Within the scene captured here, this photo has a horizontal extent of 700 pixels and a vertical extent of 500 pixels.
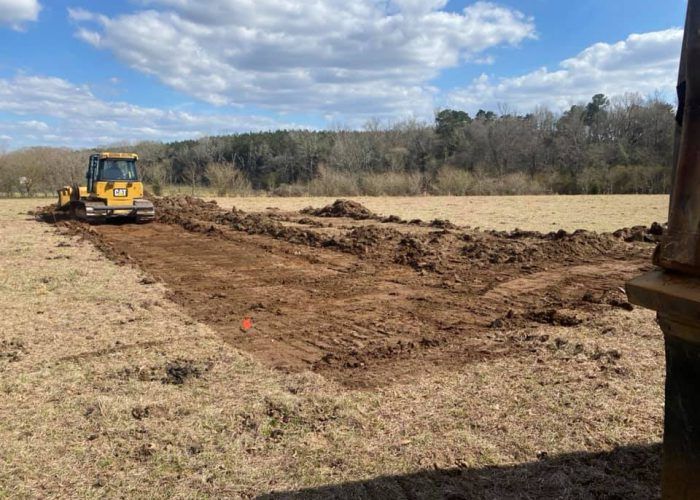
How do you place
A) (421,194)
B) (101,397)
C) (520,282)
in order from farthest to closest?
(421,194)
(520,282)
(101,397)

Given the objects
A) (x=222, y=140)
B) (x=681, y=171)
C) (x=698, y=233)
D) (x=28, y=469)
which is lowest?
(x=28, y=469)

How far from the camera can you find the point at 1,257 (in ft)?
41.3

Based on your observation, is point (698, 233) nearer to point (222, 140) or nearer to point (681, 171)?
point (681, 171)

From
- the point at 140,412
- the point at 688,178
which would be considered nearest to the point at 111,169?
the point at 140,412

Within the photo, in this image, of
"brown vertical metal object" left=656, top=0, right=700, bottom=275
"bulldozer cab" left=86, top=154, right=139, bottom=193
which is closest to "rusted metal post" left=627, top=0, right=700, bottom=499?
"brown vertical metal object" left=656, top=0, right=700, bottom=275

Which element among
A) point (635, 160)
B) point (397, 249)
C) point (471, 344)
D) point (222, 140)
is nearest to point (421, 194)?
point (635, 160)

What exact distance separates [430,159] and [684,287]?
77688mm

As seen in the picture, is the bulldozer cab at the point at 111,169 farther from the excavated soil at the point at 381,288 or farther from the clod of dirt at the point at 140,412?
the clod of dirt at the point at 140,412

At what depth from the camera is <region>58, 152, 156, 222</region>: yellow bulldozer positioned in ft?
62.1

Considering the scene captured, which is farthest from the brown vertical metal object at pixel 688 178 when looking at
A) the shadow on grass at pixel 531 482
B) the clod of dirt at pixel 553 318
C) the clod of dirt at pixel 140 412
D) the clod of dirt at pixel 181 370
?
the clod of dirt at pixel 553 318

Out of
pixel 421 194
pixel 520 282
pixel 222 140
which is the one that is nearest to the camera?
pixel 520 282

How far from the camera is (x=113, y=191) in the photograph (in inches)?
753

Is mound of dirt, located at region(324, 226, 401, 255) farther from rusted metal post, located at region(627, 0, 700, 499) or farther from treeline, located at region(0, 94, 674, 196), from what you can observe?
treeline, located at region(0, 94, 674, 196)

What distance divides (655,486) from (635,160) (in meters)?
65.6
